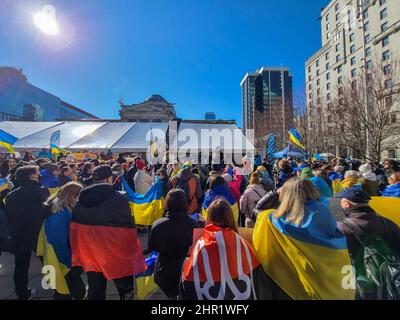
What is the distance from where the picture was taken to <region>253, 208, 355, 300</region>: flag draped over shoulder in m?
1.83

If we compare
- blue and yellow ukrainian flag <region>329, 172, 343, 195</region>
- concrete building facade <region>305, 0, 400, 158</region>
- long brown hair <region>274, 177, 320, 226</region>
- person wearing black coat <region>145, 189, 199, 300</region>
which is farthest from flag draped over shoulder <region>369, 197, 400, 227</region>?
concrete building facade <region>305, 0, 400, 158</region>

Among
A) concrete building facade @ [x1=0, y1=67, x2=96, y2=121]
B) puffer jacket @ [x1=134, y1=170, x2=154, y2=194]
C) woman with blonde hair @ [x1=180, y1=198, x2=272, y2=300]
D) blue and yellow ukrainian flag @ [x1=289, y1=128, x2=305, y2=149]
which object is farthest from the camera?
concrete building facade @ [x1=0, y1=67, x2=96, y2=121]

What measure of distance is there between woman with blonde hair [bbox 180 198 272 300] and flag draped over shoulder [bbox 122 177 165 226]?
10.5 feet

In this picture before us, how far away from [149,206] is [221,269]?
3590 mm

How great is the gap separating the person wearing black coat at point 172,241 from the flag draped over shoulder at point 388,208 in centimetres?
225

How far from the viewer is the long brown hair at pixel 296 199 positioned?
6.39 feet

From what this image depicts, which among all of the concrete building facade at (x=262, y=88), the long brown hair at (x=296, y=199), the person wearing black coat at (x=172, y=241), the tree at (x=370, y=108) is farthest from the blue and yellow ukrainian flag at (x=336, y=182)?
the concrete building facade at (x=262, y=88)

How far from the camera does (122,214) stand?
2.46 m

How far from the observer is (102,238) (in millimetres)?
2404

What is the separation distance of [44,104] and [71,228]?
12118 centimetres

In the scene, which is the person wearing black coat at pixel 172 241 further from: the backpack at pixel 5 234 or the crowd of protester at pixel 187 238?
the backpack at pixel 5 234

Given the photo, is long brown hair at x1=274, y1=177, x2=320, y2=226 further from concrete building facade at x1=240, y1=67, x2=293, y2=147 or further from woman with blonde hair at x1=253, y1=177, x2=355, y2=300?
concrete building facade at x1=240, y1=67, x2=293, y2=147
